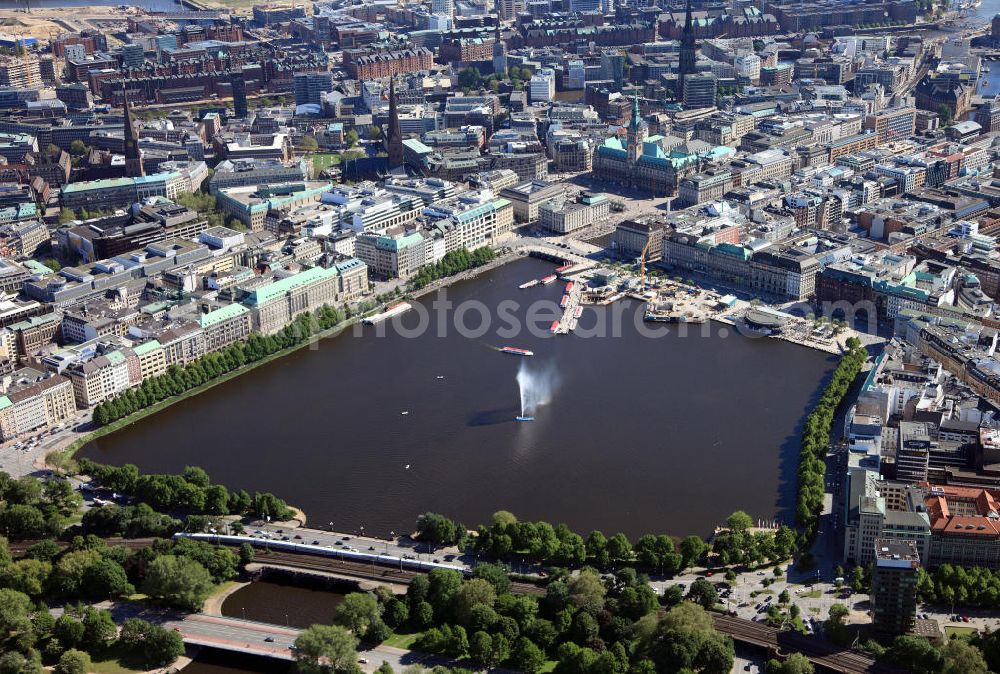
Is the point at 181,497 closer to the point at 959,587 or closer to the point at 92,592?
the point at 92,592

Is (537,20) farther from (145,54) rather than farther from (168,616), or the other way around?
(168,616)

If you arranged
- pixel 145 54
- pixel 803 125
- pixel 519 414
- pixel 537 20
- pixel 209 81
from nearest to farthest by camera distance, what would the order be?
pixel 519 414
pixel 803 125
pixel 209 81
pixel 145 54
pixel 537 20

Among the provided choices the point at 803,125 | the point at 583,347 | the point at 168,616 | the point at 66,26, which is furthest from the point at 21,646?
the point at 66,26

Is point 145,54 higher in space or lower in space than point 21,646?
higher

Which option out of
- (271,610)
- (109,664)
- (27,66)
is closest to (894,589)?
(271,610)

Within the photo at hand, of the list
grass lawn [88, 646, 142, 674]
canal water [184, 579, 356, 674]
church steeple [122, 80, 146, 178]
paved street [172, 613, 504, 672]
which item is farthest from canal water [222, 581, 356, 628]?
church steeple [122, 80, 146, 178]

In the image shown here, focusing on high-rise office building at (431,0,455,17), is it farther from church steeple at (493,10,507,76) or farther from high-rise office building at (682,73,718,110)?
high-rise office building at (682,73,718,110)

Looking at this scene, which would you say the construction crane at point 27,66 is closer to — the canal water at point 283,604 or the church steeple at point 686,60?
the church steeple at point 686,60
